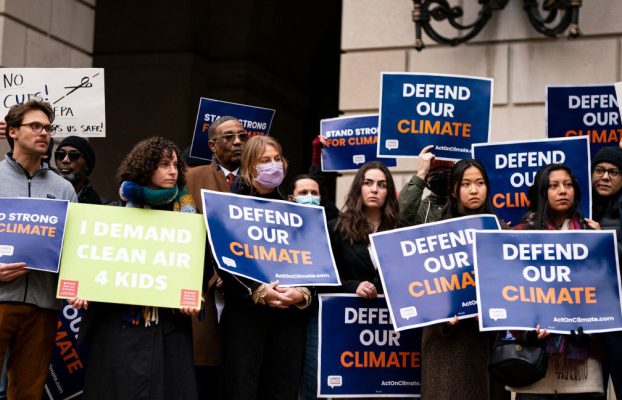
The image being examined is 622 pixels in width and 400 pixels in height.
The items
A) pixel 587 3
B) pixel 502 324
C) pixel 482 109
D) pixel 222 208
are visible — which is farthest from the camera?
pixel 587 3

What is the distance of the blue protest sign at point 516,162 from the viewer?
775 centimetres

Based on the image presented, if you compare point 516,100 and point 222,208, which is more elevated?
point 516,100

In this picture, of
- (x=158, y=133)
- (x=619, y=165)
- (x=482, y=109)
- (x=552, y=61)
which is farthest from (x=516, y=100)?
(x=158, y=133)

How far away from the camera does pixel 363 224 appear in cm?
739

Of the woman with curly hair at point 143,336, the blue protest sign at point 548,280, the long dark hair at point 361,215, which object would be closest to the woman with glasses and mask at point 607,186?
the blue protest sign at point 548,280

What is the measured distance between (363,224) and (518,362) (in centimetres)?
144

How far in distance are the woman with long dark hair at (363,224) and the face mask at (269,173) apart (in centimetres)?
54

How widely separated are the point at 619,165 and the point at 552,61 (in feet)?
7.60

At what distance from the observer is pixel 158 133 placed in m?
15.4

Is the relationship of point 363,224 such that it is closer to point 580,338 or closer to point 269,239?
point 269,239

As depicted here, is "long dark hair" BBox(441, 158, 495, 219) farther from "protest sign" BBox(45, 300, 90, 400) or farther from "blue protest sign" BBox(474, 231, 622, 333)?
"protest sign" BBox(45, 300, 90, 400)

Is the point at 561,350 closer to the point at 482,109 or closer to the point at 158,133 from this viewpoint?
the point at 482,109

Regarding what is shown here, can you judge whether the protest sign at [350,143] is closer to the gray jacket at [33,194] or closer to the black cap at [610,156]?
the black cap at [610,156]

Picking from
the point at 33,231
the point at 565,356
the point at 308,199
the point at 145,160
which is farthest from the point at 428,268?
the point at 33,231
